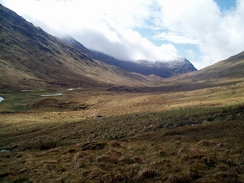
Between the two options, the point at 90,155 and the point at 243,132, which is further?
the point at 243,132

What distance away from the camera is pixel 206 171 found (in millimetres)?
11211

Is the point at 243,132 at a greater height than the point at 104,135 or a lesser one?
greater

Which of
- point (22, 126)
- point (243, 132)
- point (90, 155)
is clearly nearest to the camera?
point (90, 155)

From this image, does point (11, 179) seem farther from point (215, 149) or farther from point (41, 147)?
point (215, 149)

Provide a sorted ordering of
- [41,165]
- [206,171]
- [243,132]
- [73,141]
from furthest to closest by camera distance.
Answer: [73,141] < [243,132] < [41,165] < [206,171]

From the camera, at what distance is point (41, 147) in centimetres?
2356

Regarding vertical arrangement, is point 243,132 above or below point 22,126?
above

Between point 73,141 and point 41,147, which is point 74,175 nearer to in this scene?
point 41,147

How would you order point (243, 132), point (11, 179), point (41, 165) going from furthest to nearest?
point (243, 132), point (41, 165), point (11, 179)

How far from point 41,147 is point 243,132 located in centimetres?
2248

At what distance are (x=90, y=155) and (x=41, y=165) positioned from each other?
3.74 m

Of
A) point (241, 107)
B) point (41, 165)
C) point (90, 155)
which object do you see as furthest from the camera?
point (241, 107)

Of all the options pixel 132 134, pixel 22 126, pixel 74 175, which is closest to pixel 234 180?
pixel 74 175

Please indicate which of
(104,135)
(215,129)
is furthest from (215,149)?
(104,135)
